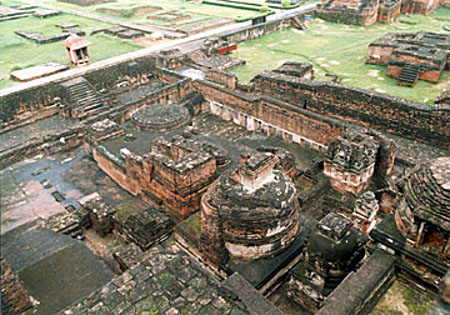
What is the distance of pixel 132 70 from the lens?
3103cm

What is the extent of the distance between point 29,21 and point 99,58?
2267 cm

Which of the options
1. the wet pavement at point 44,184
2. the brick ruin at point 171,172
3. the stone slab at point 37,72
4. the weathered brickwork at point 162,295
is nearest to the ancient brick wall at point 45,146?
the wet pavement at point 44,184

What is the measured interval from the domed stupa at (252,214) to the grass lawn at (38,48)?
25160mm

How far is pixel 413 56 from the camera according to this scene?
2394 centimetres

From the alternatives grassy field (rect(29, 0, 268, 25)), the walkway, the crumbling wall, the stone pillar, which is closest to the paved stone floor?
the crumbling wall

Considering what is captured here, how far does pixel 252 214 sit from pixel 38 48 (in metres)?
35.7

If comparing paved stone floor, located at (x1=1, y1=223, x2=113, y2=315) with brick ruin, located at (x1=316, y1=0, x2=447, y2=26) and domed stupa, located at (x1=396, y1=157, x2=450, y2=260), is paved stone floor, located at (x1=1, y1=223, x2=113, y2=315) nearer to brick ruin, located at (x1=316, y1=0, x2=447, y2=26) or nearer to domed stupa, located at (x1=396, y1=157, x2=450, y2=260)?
domed stupa, located at (x1=396, y1=157, x2=450, y2=260)

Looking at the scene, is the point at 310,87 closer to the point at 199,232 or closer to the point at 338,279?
the point at 199,232

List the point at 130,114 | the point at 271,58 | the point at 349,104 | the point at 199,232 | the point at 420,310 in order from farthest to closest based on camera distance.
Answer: the point at 271,58
the point at 130,114
the point at 349,104
the point at 199,232
the point at 420,310

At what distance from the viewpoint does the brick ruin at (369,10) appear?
38.1 meters

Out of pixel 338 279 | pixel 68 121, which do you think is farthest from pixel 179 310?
pixel 68 121

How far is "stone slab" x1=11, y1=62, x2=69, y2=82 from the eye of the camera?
28.4 m

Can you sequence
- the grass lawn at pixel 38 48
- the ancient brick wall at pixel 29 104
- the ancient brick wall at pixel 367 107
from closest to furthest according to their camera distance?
the ancient brick wall at pixel 367 107 → the ancient brick wall at pixel 29 104 → the grass lawn at pixel 38 48

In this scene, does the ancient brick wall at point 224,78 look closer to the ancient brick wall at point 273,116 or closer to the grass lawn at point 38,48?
the ancient brick wall at point 273,116
